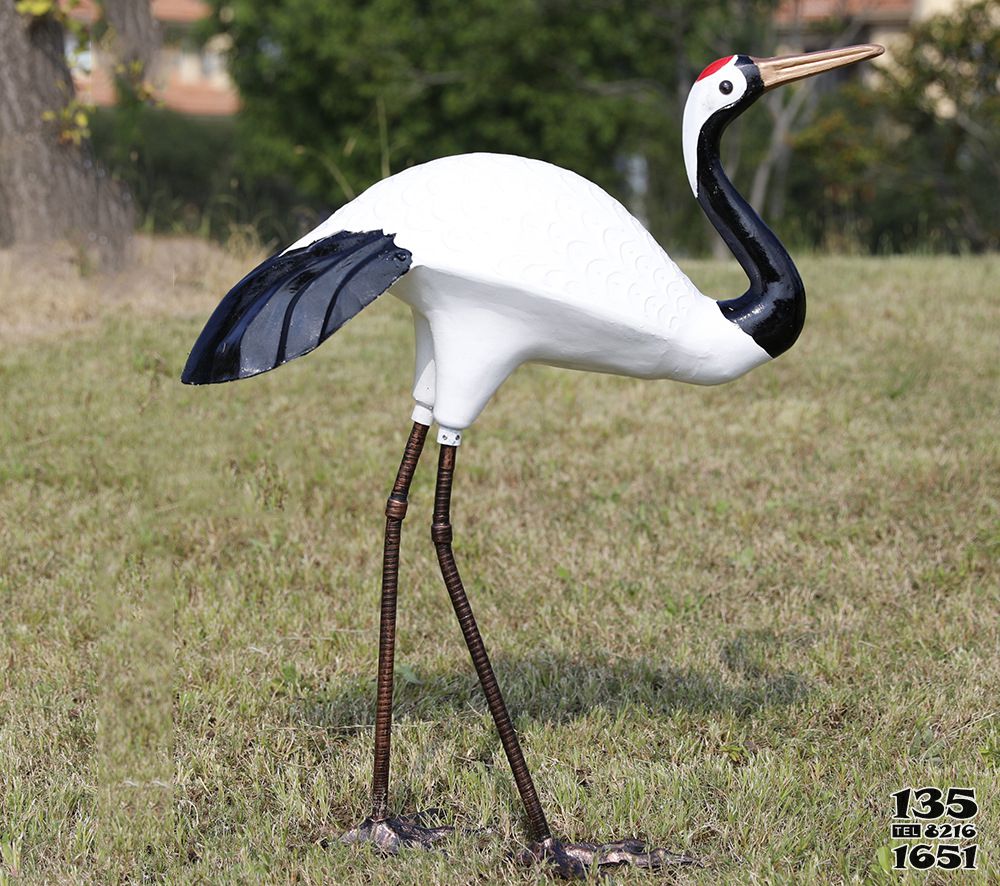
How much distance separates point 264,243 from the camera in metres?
8.78

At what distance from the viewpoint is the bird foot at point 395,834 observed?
9.62ft

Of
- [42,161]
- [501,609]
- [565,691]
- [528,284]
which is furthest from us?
[42,161]

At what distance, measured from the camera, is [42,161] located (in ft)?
25.9

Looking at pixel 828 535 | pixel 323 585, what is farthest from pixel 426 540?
pixel 828 535

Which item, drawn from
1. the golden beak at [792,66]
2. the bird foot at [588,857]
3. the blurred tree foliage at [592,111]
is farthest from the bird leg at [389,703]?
the blurred tree foliage at [592,111]

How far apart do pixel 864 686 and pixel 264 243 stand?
6231 millimetres

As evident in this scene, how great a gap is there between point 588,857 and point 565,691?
35.6 inches

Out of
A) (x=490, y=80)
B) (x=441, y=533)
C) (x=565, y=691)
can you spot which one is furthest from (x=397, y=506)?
(x=490, y=80)

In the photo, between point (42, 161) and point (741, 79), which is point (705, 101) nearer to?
point (741, 79)

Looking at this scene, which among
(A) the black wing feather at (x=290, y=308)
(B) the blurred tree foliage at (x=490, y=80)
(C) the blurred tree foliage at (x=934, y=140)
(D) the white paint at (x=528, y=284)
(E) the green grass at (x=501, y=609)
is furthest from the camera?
(B) the blurred tree foliage at (x=490, y=80)

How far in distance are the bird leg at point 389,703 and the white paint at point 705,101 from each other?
0.97 metres

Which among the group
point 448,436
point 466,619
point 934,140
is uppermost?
point 934,140

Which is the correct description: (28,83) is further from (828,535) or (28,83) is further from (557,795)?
(557,795)

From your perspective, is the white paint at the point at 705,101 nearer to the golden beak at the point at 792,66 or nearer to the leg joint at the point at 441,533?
the golden beak at the point at 792,66
